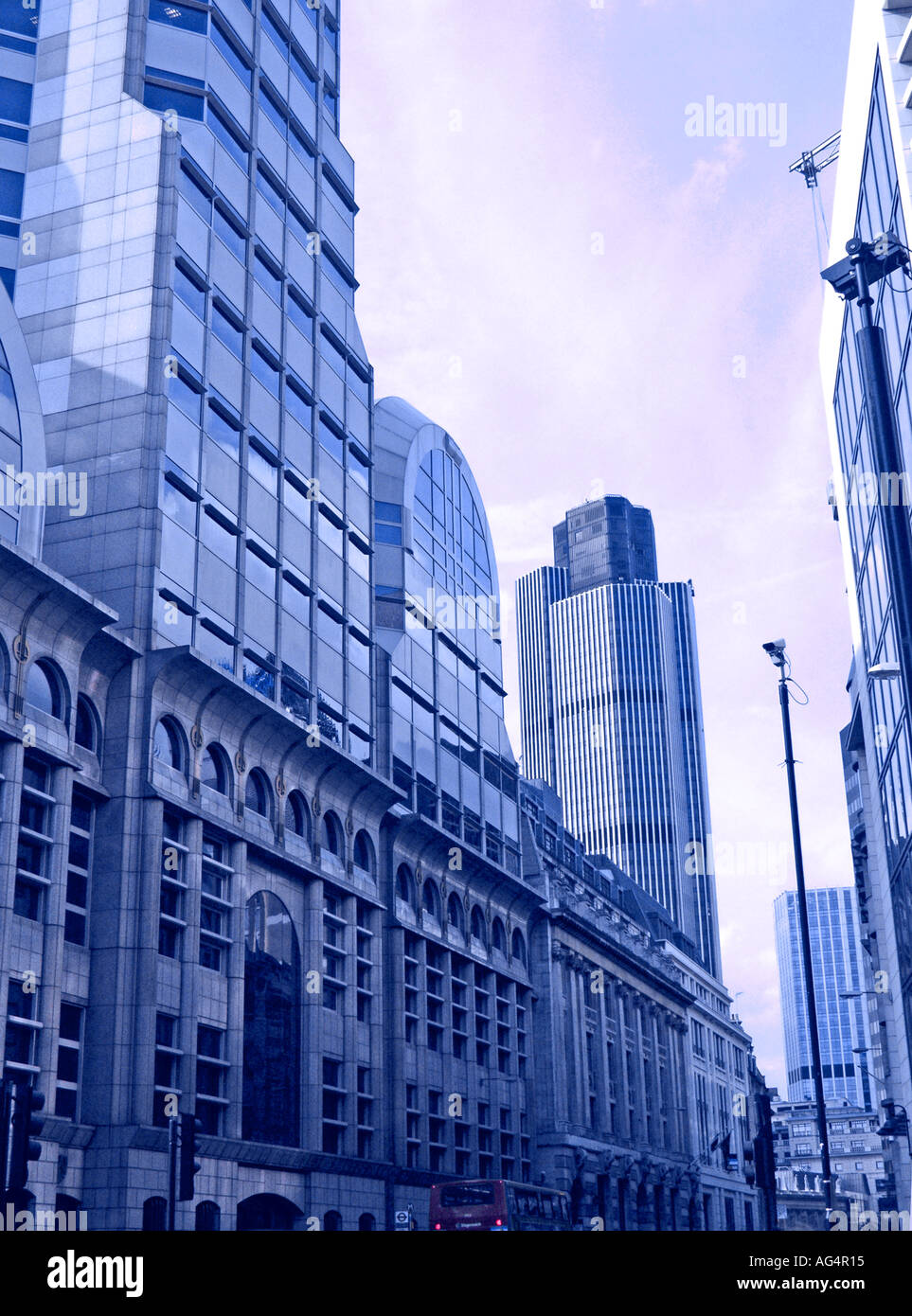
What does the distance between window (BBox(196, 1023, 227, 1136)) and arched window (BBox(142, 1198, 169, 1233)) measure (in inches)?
133

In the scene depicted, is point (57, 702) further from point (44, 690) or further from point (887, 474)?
point (887, 474)

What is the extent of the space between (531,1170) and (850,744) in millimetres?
27686

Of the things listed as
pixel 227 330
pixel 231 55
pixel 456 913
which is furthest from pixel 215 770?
pixel 231 55

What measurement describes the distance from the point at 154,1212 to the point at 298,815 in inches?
652

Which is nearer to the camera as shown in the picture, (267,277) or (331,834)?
(331,834)

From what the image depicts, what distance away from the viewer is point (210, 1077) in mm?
42531

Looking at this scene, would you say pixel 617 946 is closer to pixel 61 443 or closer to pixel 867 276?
Answer: pixel 61 443

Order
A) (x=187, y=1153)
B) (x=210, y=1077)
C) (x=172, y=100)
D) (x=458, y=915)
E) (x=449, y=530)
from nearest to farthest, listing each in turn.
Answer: (x=187, y=1153) < (x=210, y=1077) < (x=172, y=100) < (x=458, y=915) < (x=449, y=530)

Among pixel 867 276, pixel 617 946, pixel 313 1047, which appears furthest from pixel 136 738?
pixel 617 946

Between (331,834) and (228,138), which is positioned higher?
(228,138)

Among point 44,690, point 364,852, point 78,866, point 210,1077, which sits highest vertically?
point 44,690

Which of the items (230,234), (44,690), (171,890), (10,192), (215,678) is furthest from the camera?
(230,234)

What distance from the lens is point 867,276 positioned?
16.8 m
